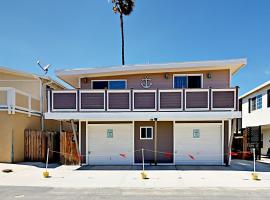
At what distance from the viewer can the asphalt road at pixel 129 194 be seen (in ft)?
24.4

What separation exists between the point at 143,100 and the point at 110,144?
10.6 feet

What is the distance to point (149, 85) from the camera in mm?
14438

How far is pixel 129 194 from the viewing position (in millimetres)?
7793

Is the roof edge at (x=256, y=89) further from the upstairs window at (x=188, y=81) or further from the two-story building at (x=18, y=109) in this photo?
the two-story building at (x=18, y=109)

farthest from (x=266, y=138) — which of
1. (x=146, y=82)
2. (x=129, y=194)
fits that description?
(x=129, y=194)

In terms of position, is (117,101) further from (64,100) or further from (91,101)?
(64,100)

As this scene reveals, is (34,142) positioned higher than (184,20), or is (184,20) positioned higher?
(184,20)

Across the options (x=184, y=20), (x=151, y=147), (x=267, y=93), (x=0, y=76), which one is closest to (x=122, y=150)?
(x=151, y=147)

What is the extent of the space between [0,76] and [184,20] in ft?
43.9

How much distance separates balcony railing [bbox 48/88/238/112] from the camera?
12703mm

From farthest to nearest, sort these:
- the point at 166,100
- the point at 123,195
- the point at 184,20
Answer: the point at 184,20, the point at 166,100, the point at 123,195

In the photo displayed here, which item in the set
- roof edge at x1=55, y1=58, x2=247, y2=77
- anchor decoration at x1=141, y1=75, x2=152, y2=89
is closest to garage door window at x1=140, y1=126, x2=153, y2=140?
anchor decoration at x1=141, y1=75, x2=152, y2=89

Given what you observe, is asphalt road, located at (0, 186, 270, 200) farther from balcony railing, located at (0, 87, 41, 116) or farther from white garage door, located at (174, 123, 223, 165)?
balcony railing, located at (0, 87, 41, 116)

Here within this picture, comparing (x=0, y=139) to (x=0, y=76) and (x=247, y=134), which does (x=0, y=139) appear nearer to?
(x=0, y=76)
